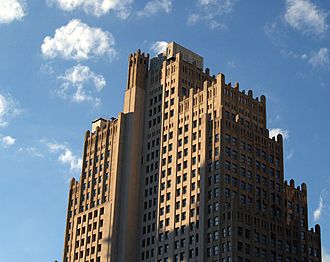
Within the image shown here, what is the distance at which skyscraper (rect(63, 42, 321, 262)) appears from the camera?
138 m

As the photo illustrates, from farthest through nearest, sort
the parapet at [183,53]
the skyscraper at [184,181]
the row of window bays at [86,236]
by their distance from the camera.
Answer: the parapet at [183,53], the row of window bays at [86,236], the skyscraper at [184,181]

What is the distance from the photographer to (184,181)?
146 meters

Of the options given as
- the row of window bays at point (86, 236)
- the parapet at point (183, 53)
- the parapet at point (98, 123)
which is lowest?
the row of window bays at point (86, 236)

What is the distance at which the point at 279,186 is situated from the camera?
151125mm

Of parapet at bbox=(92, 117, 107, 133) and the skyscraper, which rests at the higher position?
parapet at bbox=(92, 117, 107, 133)

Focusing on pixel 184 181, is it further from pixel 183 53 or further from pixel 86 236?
pixel 183 53

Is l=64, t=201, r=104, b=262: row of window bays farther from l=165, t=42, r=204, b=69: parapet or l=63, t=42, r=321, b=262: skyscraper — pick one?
l=165, t=42, r=204, b=69: parapet

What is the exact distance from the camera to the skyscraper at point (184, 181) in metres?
138

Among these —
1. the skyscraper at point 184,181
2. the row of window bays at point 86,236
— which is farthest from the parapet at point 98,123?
the row of window bays at point 86,236

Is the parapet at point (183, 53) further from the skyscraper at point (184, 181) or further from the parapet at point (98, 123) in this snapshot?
the parapet at point (98, 123)

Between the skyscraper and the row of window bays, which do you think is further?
the row of window bays

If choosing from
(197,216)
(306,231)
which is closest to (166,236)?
(197,216)

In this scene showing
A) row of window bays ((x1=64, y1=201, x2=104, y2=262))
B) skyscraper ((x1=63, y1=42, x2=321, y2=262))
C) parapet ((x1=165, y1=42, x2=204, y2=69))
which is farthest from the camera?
parapet ((x1=165, y1=42, x2=204, y2=69))

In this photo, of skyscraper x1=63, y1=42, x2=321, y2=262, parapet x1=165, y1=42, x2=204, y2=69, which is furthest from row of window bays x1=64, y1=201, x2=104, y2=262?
parapet x1=165, y1=42, x2=204, y2=69
